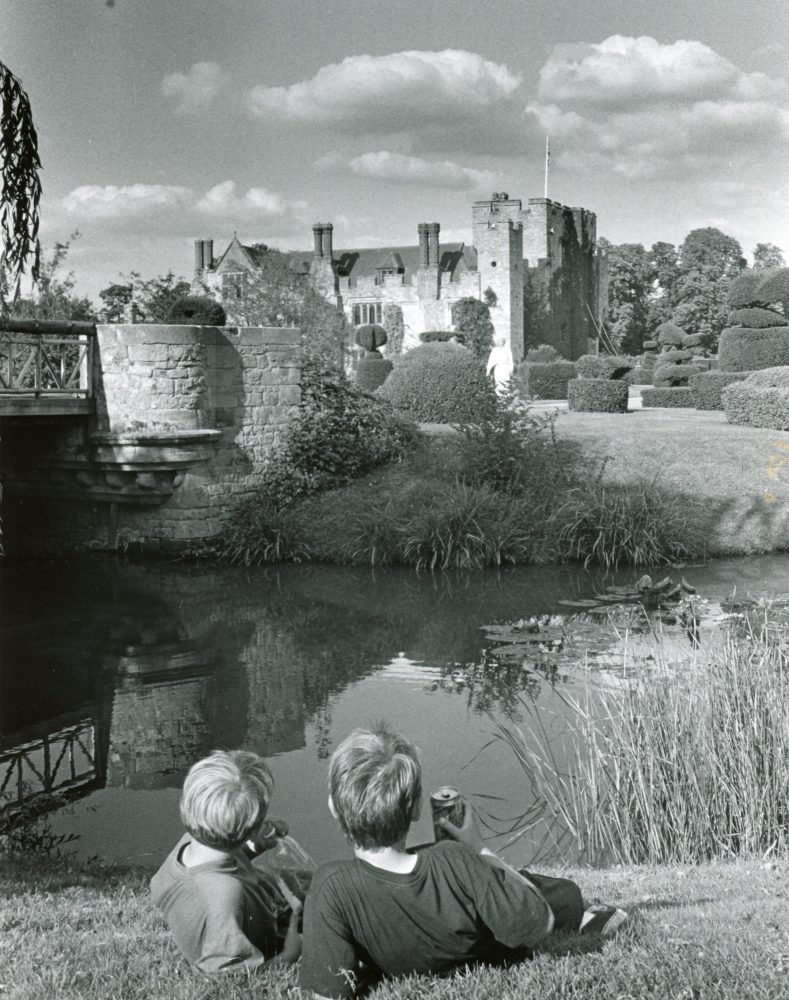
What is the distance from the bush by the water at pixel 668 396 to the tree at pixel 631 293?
117ft

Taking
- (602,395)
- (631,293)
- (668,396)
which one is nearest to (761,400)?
(602,395)

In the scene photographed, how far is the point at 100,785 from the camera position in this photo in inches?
232

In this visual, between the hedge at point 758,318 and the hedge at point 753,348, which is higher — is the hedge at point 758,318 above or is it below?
above

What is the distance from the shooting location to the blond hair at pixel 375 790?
2.67m

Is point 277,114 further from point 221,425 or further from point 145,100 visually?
point 221,425

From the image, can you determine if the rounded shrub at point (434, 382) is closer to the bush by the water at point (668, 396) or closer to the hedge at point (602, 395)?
the hedge at point (602, 395)

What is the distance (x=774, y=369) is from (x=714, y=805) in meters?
16.2

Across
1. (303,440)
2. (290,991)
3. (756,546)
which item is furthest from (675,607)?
(290,991)

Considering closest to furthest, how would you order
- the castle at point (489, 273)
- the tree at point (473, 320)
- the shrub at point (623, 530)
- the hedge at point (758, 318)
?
the shrub at point (623, 530) → the hedge at point (758, 318) → the tree at point (473, 320) → the castle at point (489, 273)

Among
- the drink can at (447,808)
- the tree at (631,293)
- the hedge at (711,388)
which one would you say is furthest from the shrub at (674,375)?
the tree at (631,293)

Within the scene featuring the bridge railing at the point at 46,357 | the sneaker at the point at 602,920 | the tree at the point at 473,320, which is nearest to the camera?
the sneaker at the point at 602,920

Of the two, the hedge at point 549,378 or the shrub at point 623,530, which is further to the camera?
the hedge at point 549,378

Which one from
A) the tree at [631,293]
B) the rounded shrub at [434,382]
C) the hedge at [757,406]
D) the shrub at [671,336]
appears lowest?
the hedge at [757,406]

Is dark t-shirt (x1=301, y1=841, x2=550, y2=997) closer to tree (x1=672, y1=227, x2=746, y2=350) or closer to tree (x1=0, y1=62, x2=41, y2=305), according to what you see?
tree (x1=0, y1=62, x2=41, y2=305)
